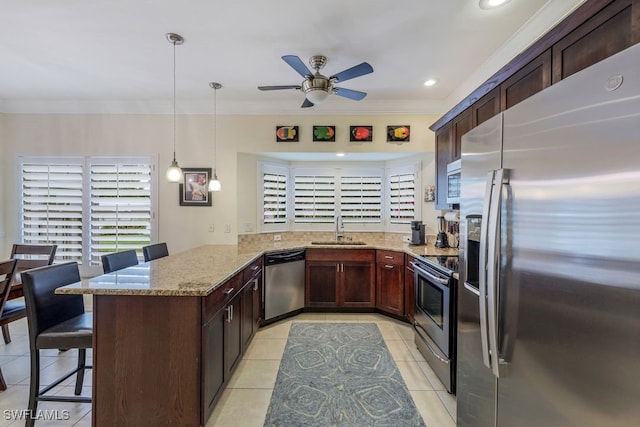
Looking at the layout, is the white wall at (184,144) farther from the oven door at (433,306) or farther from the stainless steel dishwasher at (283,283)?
the oven door at (433,306)

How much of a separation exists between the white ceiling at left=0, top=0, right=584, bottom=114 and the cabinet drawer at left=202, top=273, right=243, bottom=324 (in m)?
2.05

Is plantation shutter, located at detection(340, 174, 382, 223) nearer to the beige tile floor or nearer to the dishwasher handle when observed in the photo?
the dishwasher handle

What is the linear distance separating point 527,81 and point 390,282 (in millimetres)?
2620

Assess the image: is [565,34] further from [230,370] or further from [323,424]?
[230,370]

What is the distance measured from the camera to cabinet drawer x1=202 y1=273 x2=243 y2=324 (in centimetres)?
183

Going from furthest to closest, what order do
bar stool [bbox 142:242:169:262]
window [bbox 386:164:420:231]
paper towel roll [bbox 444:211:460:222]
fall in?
window [bbox 386:164:420:231] → paper towel roll [bbox 444:211:460:222] → bar stool [bbox 142:242:169:262]

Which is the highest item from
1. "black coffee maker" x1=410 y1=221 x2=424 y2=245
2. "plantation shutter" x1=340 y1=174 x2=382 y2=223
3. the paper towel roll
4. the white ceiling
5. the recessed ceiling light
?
the white ceiling

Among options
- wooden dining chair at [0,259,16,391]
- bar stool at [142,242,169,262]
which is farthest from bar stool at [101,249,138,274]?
wooden dining chair at [0,259,16,391]

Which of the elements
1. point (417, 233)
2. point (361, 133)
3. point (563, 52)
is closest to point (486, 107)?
point (563, 52)

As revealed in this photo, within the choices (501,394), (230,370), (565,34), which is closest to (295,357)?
(230,370)

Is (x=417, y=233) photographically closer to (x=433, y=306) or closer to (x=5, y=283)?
(x=433, y=306)

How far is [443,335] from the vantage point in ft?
7.67

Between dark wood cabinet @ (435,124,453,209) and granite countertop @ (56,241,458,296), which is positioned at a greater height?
dark wood cabinet @ (435,124,453,209)

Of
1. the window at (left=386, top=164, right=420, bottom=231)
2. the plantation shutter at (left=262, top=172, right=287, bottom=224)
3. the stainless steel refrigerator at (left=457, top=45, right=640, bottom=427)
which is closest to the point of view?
the stainless steel refrigerator at (left=457, top=45, right=640, bottom=427)
